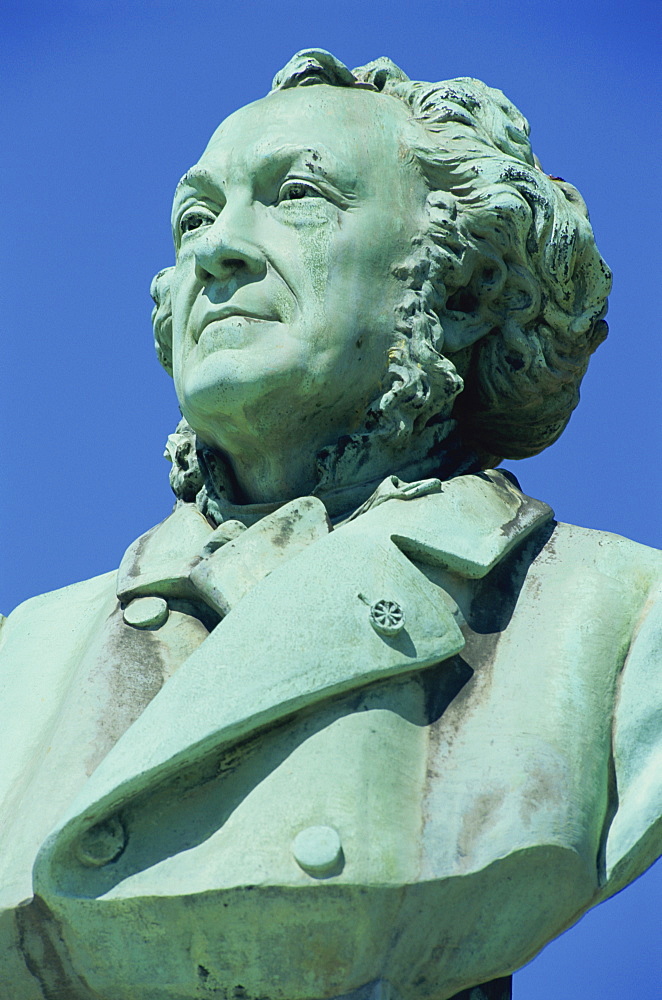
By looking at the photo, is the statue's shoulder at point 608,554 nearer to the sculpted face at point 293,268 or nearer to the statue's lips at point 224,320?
the sculpted face at point 293,268

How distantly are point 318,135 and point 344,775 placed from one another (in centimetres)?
269

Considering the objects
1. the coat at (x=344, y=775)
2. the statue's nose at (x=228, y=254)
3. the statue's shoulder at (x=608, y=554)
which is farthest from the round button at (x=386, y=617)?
the statue's nose at (x=228, y=254)

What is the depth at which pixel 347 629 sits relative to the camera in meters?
7.58

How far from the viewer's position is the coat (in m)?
7.22

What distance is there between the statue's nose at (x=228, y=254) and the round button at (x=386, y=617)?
1.54m

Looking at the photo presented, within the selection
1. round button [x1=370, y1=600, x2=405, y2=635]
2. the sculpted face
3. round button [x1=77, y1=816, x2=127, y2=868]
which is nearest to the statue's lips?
the sculpted face

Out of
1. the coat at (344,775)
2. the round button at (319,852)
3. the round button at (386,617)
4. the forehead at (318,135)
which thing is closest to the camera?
the round button at (319,852)

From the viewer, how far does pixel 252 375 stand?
8.31 metres

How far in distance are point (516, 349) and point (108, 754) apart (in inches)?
98.4

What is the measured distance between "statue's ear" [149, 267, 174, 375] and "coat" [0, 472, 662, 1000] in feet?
4.71

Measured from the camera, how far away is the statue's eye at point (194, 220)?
8.87 metres

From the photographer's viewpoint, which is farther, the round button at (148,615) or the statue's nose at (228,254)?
the statue's nose at (228,254)

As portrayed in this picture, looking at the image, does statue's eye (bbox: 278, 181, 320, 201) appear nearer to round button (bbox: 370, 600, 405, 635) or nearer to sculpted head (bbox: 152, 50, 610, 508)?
sculpted head (bbox: 152, 50, 610, 508)

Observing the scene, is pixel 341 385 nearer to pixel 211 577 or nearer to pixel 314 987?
pixel 211 577
